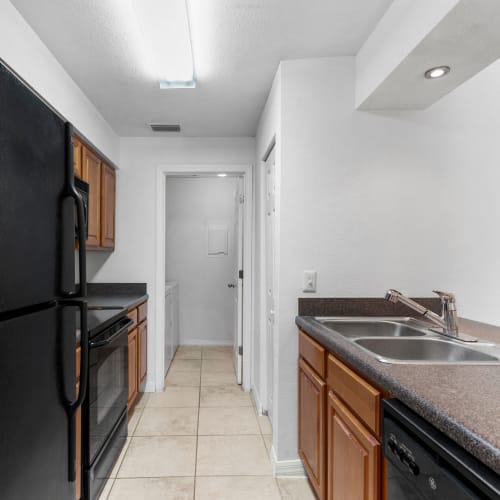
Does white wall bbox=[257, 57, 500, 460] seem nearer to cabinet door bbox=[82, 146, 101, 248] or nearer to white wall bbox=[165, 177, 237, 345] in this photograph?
cabinet door bbox=[82, 146, 101, 248]

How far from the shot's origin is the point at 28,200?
88 centimetres

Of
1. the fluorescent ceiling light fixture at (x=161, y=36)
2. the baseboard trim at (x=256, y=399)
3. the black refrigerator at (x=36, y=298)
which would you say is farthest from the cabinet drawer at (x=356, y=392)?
the fluorescent ceiling light fixture at (x=161, y=36)

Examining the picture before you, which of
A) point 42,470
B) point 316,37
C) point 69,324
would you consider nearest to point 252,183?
point 316,37

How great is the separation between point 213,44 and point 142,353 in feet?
7.69

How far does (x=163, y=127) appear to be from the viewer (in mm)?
3002

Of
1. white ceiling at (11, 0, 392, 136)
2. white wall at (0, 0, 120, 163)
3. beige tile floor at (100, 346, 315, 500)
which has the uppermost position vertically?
white ceiling at (11, 0, 392, 136)

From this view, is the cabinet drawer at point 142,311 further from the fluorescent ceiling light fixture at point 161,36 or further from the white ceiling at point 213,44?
the fluorescent ceiling light fixture at point 161,36

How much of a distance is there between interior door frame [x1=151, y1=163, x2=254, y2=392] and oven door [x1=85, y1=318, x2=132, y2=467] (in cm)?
85

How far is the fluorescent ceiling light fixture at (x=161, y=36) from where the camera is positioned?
1.48 m

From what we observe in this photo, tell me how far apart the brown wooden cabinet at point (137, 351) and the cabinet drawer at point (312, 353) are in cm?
134

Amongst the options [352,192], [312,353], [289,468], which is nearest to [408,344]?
[312,353]

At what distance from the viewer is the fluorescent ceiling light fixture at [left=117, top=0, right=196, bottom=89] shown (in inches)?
58.2

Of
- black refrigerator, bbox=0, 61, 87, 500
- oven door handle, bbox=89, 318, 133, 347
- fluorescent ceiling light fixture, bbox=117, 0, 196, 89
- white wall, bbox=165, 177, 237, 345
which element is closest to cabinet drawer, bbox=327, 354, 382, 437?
black refrigerator, bbox=0, 61, 87, 500

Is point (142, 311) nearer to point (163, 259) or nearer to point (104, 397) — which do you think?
point (163, 259)
